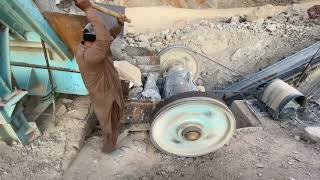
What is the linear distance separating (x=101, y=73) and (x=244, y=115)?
9.72 ft

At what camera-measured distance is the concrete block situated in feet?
20.0

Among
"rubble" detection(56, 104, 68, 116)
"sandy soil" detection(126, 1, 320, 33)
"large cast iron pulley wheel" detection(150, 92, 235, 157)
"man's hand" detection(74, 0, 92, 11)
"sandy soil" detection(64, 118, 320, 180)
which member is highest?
"man's hand" detection(74, 0, 92, 11)

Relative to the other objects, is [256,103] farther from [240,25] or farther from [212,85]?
[240,25]

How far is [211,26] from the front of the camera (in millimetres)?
9266

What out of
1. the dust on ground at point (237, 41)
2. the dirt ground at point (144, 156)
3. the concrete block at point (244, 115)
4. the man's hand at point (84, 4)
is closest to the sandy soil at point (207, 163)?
the dirt ground at point (144, 156)

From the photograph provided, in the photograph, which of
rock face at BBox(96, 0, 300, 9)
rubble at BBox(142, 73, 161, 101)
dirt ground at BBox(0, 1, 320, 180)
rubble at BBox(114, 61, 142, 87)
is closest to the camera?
dirt ground at BBox(0, 1, 320, 180)

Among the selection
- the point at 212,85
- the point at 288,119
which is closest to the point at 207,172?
the point at 288,119

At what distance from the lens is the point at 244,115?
6312 millimetres

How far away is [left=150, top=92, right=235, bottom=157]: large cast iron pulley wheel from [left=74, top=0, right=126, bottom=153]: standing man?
1.63ft

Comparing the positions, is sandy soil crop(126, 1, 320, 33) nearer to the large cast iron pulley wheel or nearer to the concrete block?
the concrete block

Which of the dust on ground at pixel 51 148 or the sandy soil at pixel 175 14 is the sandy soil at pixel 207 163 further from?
the sandy soil at pixel 175 14

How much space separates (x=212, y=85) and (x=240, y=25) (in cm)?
189

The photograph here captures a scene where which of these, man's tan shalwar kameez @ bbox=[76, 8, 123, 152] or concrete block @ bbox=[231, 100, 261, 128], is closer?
man's tan shalwar kameez @ bbox=[76, 8, 123, 152]

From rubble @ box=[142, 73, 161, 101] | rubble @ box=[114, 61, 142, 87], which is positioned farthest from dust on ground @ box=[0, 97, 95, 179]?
rubble @ box=[142, 73, 161, 101]
